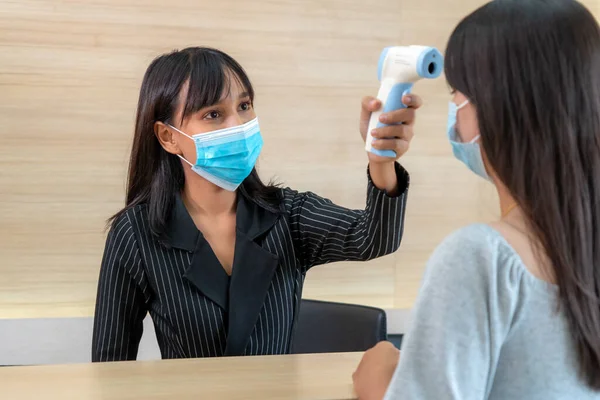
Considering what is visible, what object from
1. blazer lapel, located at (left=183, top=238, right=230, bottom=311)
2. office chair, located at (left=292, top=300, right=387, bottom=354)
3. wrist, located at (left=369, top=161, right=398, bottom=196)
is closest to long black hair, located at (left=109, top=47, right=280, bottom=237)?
blazer lapel, located at (left=183, top=238, right=230, bottom=311)

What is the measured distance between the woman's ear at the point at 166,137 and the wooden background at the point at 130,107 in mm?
610

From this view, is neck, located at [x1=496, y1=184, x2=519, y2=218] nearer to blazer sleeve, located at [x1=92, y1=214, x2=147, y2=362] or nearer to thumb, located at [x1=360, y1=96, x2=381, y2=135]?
thumb, located at [x1=360, y1=96, x2=381, y2=135]

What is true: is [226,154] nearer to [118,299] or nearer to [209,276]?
[209,276]

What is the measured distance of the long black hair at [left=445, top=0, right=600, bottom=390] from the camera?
769 millimetres

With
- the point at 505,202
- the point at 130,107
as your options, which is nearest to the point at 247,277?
the point at 505,202

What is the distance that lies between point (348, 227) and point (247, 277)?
27 cm

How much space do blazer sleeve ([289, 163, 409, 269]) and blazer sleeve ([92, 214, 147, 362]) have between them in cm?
41

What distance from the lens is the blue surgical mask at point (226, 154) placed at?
153 centimetres

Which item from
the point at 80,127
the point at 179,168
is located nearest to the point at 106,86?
the point at 80,127

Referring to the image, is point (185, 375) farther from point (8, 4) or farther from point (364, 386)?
point (8, 4)

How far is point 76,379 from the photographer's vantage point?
1.07 m

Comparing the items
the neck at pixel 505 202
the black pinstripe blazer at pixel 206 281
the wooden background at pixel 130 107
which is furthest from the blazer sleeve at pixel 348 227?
the wooden background at pixel 130 107

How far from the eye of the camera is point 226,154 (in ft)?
5.05

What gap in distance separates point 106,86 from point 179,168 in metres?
0.67
